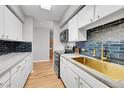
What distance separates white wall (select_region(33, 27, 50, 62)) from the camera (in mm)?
5906

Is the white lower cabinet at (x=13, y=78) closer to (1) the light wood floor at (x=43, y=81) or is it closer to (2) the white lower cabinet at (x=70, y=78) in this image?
(1) the light wood floor at (x=43, y=81)

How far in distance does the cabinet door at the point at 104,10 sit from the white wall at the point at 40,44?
4.95 m

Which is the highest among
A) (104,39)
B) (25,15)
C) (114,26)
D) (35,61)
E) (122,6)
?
(25,15)

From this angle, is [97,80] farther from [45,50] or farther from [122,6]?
[45,50]

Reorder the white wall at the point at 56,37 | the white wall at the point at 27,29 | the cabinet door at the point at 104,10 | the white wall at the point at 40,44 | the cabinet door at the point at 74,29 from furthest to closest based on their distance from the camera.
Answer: the white wall at the point at 40,44 → the white wall at the point at 56,37 → the white wall at the point at 27,29 → the cabinet door at the point at 74,29 → the cabinet door at the point at 104,10

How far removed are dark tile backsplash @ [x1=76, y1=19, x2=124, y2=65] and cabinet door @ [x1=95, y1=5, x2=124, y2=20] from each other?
0.31m

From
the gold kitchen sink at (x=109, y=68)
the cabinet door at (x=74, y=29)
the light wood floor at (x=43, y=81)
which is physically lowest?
the light wood floor at (x=43, y=81)

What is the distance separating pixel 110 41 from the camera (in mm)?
1555

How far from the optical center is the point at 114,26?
1487mm

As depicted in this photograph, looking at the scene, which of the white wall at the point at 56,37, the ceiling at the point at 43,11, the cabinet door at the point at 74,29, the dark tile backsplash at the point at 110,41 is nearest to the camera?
the dark tile backsplash at the point at 110,41

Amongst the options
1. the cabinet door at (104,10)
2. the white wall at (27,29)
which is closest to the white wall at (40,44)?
the white wall at (27,29)

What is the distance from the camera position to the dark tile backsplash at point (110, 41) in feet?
4.45

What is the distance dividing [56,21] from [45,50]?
7.61 feet
